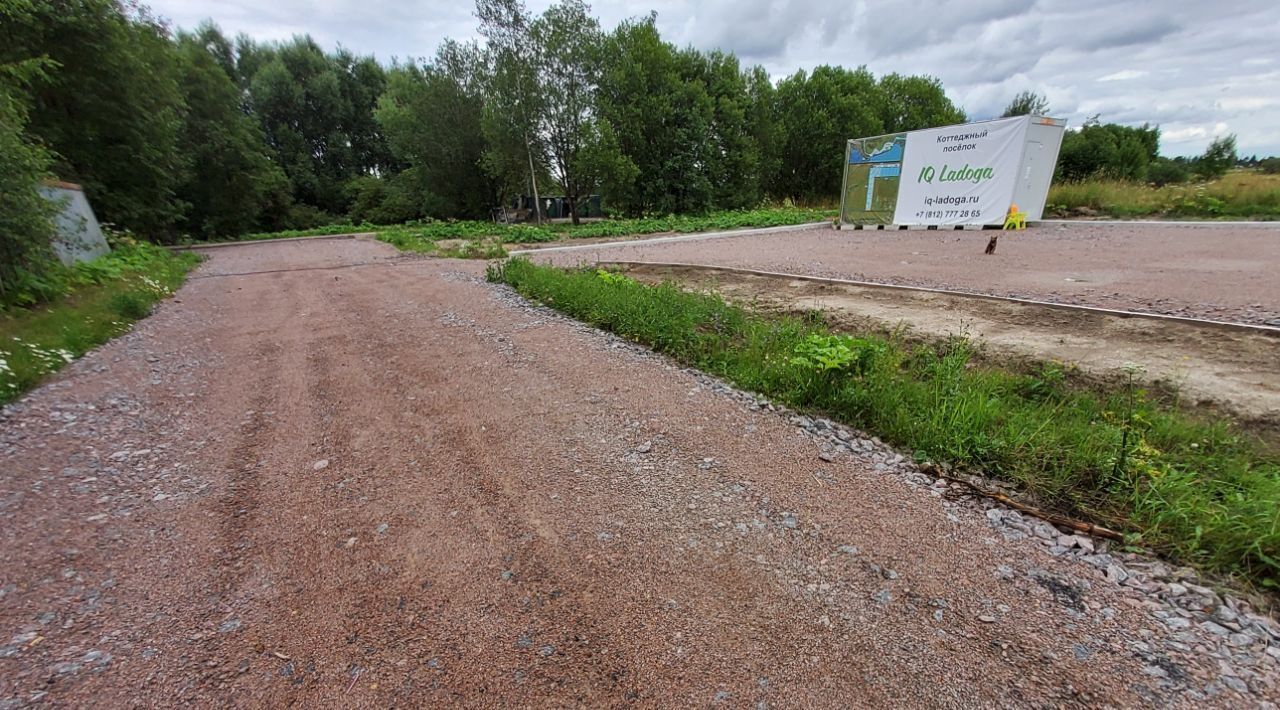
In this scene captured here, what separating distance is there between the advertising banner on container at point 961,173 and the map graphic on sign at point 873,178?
0.83 feet

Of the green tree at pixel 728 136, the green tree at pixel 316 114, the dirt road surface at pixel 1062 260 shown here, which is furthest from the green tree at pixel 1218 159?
the green tree at pixel 316 114

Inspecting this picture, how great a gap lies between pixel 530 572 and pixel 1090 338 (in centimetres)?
502

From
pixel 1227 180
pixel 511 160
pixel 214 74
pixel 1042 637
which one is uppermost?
pixel 214 74

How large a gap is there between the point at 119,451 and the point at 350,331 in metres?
2.75

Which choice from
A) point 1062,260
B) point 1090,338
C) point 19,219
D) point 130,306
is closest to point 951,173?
point 1062,260

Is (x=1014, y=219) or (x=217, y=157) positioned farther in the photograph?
(x=217, y=157)

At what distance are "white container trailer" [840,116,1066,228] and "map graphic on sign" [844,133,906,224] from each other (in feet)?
0.09

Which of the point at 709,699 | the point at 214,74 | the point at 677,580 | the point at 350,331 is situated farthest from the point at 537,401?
the point at 214,74

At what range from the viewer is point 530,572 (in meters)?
2.02

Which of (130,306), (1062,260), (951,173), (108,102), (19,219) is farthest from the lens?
(108,102)

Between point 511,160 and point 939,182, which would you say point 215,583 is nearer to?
point 939,182

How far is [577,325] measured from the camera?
5.61m

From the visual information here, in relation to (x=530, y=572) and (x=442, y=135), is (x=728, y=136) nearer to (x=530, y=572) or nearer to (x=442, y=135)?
(x=442, y=135)

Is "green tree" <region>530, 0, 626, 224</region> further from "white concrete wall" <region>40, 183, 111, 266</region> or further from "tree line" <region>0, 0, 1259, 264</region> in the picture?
"white concrete wall" <region>40, 183, 111, 266</region>
